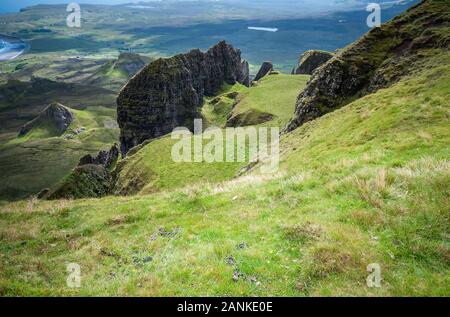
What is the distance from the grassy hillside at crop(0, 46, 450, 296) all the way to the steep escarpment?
92.9ft


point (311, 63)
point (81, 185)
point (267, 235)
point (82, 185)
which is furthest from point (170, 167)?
point (311, 63)

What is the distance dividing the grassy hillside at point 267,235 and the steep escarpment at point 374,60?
2831 centimetres

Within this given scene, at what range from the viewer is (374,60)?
55.9 m

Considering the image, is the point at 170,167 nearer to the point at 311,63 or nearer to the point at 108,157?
the point at 108,157

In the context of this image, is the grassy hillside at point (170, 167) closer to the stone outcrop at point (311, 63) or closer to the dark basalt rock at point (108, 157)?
the dark basalt rock at point (108, 157)

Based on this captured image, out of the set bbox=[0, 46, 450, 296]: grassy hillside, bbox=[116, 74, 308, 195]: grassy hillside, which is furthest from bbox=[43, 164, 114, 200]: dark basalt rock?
bbox=[0, 46, 450, 296]: grassy hillside

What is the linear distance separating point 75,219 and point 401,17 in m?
60.0

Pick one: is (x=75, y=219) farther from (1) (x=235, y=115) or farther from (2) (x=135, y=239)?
(1) (x=235, y=115)

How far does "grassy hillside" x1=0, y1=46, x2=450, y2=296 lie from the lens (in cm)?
1220

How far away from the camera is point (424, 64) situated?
1790 inches

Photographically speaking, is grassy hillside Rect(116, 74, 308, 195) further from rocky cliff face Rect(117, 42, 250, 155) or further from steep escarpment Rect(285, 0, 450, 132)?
rocky cliff face Rect(117, 42, 250, 155)

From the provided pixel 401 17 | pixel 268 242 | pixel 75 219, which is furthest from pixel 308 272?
pixel 401 17

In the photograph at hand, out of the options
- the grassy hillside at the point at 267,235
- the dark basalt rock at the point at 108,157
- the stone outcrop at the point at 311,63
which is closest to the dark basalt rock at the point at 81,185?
the grassy hillside at the point at 267,235

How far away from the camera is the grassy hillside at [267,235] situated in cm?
1220
